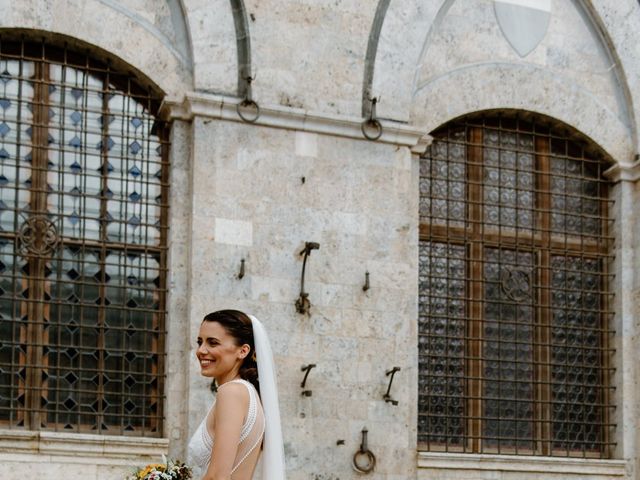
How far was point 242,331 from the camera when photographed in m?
5.66

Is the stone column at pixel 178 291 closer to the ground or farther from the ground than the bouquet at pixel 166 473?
farther from the ground

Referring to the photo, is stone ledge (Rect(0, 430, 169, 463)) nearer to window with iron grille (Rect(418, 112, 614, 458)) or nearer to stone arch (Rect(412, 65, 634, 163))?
window with iron grille (Rect(418, 112, 614, 458))

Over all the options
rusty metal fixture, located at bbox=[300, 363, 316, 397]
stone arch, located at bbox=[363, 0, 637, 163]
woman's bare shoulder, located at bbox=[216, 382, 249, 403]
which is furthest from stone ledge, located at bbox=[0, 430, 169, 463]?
woman's bare shoulder, located at bbox=[216, 382, 249, 403]

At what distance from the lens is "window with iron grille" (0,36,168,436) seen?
34.5 feet

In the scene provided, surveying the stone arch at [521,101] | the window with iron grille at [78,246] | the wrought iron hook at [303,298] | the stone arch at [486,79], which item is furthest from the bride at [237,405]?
the stone arch at [521,101]

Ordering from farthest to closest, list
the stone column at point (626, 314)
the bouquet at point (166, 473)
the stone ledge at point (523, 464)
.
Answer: the stone column at point (626, 314), the stone ledge at point (523, 464), the bouquet at point (166, 473)

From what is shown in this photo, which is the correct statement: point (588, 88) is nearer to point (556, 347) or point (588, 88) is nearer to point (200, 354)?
point (556, 347)

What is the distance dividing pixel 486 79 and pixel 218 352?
7128mm

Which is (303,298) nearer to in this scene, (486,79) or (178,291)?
(178,291)

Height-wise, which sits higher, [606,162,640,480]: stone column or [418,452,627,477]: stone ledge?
[606,162,640,480]: stone column

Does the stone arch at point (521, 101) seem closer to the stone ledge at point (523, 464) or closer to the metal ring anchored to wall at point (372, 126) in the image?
the metal ring anchored to wall at point (372, 126)

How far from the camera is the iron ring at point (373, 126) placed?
11.4 meters

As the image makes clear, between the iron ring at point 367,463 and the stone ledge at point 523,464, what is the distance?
605mm

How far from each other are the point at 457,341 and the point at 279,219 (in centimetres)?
209
